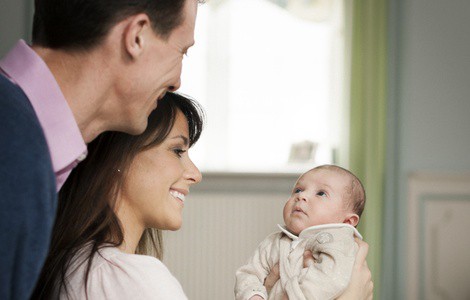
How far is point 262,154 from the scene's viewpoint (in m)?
4.35

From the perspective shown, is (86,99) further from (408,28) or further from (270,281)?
(408,28)

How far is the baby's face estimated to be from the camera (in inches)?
73.6

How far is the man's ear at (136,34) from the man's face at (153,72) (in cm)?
1

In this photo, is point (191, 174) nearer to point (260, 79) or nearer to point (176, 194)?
point (176, 194)

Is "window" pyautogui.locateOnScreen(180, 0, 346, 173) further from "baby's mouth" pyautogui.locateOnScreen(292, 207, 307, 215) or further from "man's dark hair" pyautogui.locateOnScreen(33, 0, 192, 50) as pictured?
"man's dark hair" pyautogui.locateOnScreen(33, 0, 192, 50)

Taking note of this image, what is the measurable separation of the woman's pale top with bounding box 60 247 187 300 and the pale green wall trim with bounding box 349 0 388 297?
306 cm

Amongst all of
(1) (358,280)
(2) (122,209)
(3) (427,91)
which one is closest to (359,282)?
(1) (358,280)

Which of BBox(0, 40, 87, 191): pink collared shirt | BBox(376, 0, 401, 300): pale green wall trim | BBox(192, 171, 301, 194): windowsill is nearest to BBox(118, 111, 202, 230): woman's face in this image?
BBox(0, 40, 87, 191): pink collared shirt

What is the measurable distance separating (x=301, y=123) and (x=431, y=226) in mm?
1049

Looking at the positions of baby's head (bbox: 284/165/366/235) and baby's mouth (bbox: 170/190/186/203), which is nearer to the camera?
baby's mouth (bbox: 170/190/186/203)

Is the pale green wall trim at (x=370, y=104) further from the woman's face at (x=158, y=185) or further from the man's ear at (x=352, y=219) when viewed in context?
the woman's face at (x=158, y=185)

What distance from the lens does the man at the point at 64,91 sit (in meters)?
0.77

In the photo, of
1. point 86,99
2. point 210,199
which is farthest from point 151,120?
point 210,199

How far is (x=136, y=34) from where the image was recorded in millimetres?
1063
